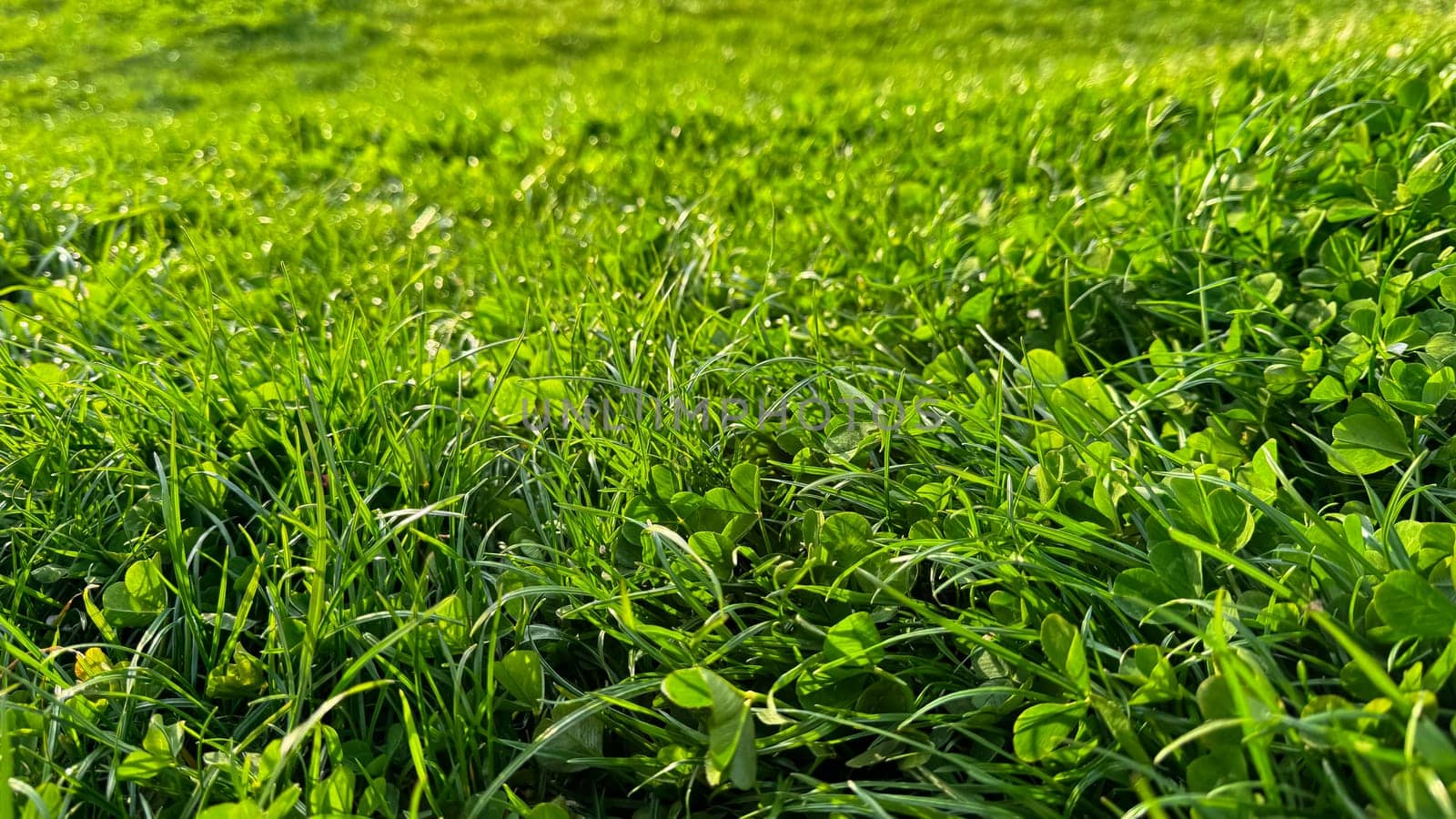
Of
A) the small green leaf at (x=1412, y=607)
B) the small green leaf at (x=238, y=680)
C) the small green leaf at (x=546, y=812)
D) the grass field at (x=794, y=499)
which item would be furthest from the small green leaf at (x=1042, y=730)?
the small green leaf at (x=238, y=680)

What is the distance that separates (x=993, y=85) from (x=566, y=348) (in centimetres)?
393

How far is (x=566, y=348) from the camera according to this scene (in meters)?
1.79

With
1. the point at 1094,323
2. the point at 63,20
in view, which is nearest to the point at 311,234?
the point at 1094,323

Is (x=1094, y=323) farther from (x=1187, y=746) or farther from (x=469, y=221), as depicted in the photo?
(x=469, y=221)

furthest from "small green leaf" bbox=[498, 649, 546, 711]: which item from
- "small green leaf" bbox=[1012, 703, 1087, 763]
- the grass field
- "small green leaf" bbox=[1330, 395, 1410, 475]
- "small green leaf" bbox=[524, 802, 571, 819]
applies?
"small green leaf" bbox=[1330, 395, 1410, 475]

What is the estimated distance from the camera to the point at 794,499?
143cm

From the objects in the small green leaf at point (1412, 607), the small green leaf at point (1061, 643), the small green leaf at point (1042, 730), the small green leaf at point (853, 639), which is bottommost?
the small green leaf at point (1042, 730)

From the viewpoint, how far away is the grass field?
0.98m

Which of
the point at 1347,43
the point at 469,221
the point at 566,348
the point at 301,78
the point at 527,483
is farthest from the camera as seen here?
the point at 301,78

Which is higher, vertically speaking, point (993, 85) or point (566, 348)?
point (993, 85)

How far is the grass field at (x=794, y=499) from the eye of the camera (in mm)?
983

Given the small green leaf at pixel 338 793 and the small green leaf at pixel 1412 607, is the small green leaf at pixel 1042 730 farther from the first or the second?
the small green leaf at pixel 338 793

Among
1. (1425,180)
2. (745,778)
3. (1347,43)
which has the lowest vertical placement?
(745,778)

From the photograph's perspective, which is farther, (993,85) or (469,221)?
(993,85)
